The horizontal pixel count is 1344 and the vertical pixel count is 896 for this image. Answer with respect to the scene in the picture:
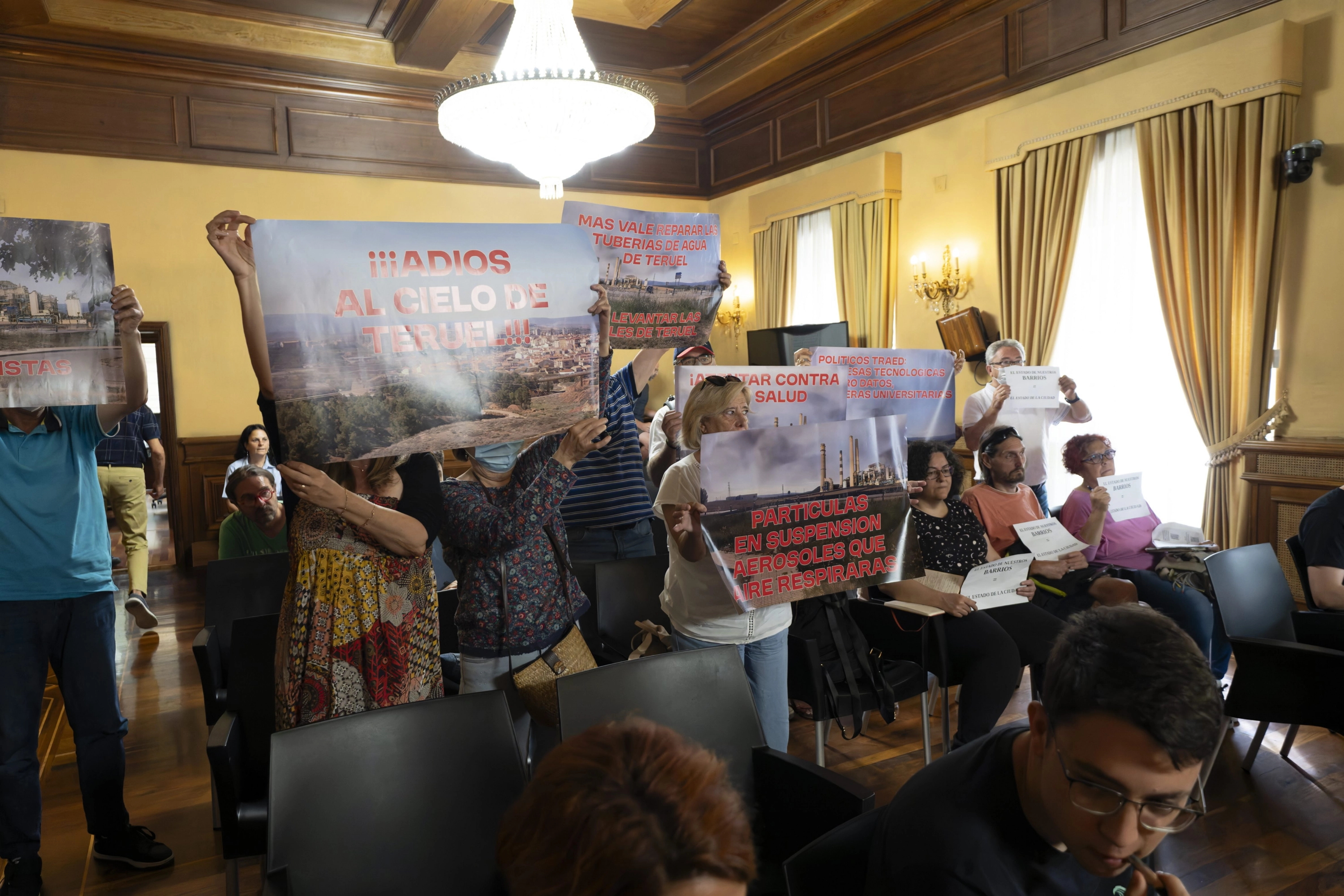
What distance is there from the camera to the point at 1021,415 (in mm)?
4699

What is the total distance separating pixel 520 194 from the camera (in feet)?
27.7

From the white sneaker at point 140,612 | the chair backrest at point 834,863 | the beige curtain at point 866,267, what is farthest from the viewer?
the beige curtain at point 866,267

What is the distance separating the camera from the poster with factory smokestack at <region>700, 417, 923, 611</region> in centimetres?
231

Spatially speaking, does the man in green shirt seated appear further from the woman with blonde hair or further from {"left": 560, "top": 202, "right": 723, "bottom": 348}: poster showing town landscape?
{"left": 560, "top": 202, "right": 723, "bottom": 348}: poster showing town landscape

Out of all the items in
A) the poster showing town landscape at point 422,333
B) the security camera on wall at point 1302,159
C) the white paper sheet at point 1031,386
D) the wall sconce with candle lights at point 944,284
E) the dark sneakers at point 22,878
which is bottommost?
the dark sneakers at point 22,878

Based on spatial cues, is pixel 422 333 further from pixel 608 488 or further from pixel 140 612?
pixel 140 612

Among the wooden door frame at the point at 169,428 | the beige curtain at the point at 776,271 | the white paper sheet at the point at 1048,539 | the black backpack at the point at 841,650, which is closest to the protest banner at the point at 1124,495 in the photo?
the white paper sheet at the point at 1048,539

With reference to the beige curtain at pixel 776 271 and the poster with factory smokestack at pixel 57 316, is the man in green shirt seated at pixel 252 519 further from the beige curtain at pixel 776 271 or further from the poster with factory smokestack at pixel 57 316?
the beige curtain at pixel 776 271

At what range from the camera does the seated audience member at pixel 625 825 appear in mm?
714

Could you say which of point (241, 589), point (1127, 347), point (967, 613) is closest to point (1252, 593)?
point (967, 613)

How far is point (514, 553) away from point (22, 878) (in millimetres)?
1692

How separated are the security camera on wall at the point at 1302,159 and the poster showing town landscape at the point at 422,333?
431cm

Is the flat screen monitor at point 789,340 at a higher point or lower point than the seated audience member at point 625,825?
higher

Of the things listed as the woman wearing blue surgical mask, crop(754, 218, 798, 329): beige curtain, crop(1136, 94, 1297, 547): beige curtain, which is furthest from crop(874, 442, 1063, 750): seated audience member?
crop(754, 218, 798, 329): beige curtain
